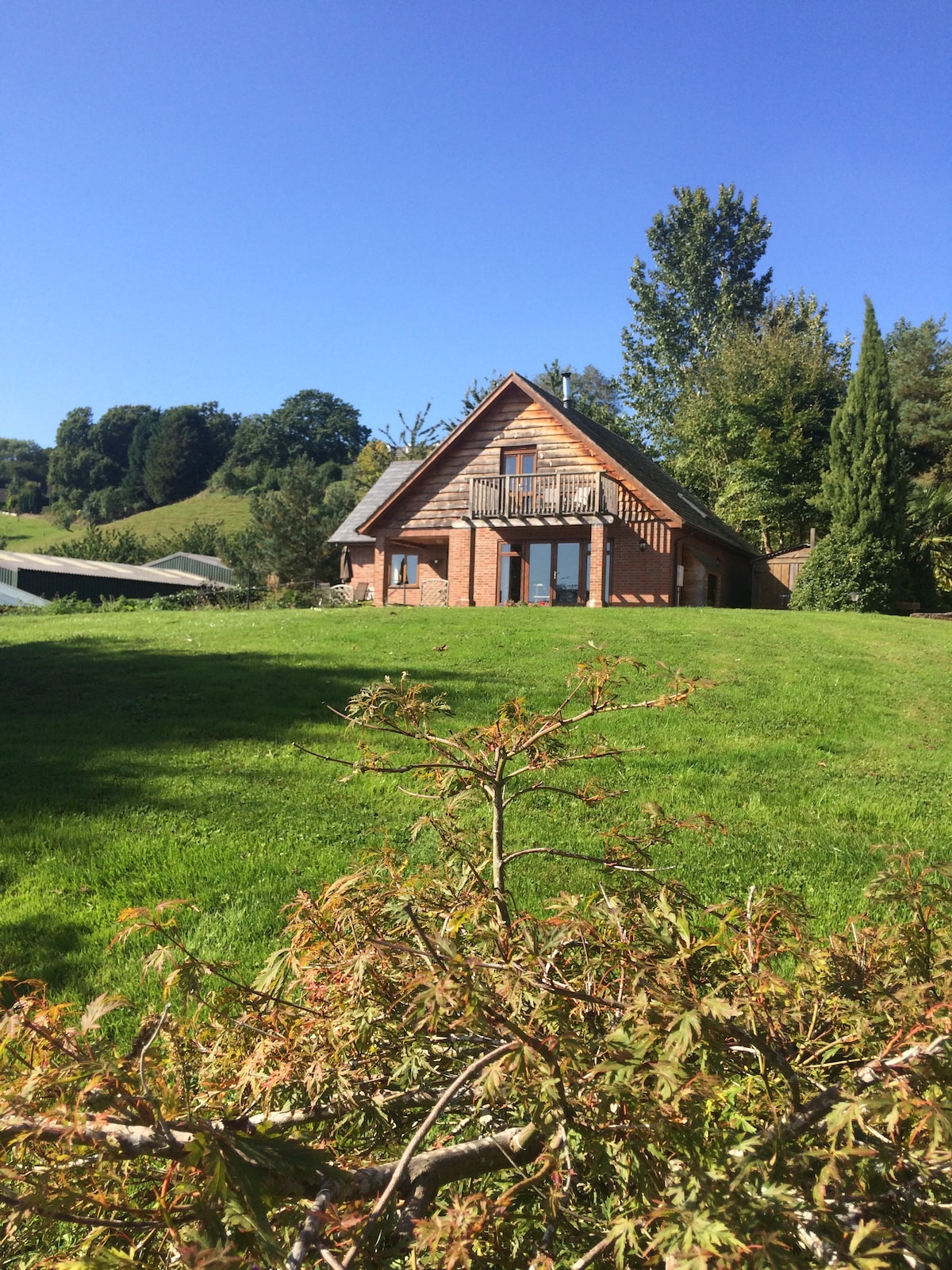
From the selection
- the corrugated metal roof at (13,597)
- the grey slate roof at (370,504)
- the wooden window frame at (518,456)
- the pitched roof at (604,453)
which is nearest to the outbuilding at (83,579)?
the corrugated metal roof at (13,597)

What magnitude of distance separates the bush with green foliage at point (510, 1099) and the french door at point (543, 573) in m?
22.1

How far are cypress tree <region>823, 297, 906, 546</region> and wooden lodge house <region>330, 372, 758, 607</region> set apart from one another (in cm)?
372

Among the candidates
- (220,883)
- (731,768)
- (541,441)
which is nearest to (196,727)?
(220,883)

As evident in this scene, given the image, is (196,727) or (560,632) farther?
(560,632)

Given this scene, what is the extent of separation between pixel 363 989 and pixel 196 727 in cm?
630

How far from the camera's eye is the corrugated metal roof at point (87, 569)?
131ft

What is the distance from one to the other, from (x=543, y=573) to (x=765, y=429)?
13381mm

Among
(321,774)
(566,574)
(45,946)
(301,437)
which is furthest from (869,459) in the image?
(301,437)

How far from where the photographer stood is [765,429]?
104 ft

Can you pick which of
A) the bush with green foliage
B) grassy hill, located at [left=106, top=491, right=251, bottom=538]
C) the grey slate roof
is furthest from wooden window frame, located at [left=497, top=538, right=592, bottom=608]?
grassy hill, located at [left=106, top=491, right=251, bottom=538]

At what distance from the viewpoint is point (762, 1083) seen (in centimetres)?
141

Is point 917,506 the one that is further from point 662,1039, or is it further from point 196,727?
point 662,1039

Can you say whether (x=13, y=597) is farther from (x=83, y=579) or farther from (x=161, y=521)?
(x=161, y=521)

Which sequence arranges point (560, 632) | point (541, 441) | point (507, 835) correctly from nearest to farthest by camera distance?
point (507, 835) → point (560, 632) → point (541, 441)
